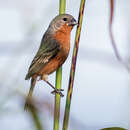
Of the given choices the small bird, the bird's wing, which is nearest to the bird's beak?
the small bird

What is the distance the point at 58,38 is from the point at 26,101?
2.90m

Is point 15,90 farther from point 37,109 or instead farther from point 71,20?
point 71,20

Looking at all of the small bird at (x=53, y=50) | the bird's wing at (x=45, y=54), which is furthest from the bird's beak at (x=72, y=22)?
the bird's wing at (x=45, y=54)

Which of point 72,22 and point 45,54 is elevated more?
point 72,22

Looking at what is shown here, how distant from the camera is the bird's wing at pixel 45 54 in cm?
369

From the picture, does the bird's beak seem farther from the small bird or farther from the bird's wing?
the bird's wing

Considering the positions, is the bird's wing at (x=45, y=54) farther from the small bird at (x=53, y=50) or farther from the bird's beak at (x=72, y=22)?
the bird's beak at (x=72, y=22)

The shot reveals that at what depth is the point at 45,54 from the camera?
149 inches

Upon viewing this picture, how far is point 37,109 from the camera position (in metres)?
0.90

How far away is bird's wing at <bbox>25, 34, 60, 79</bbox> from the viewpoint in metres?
3.69

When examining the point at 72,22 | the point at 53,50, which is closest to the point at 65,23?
the point at 72,22

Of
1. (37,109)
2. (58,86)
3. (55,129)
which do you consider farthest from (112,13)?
(58,86)

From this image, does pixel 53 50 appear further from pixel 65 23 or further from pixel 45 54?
pixel 65 23

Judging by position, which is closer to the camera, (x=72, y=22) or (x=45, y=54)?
(x=72, y=22)
